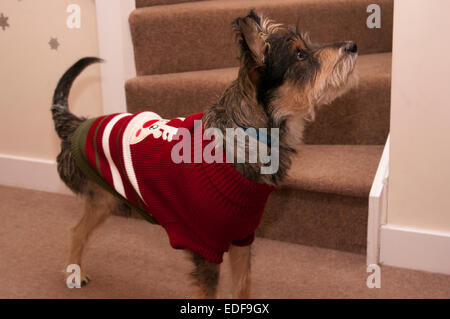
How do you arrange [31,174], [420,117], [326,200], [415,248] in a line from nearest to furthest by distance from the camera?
[420,117]
[415,248]
[326,200]
[31,174]

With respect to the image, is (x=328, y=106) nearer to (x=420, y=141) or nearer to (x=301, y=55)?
(x=420, y=141)

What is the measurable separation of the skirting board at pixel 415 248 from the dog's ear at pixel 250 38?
101 centimetres

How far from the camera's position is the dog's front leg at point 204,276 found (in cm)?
145

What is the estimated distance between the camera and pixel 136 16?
2316mm

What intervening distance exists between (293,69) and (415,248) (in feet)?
3.31

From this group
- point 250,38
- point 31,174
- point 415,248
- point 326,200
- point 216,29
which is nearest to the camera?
point 250,38

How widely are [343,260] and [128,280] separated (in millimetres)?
866

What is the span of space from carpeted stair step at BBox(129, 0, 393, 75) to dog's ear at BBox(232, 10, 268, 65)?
1.11 metres

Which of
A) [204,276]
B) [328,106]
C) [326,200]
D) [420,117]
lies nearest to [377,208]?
[326,200]

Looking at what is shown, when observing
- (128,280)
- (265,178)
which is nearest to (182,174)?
(265,178)

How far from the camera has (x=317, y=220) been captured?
2051mm

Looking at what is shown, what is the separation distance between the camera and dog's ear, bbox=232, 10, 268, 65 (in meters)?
1.19

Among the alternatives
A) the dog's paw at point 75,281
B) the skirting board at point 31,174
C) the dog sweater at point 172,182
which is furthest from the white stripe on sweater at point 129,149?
the skirting board at point 31,174

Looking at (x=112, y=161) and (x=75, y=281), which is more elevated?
(x=112, y=161)
